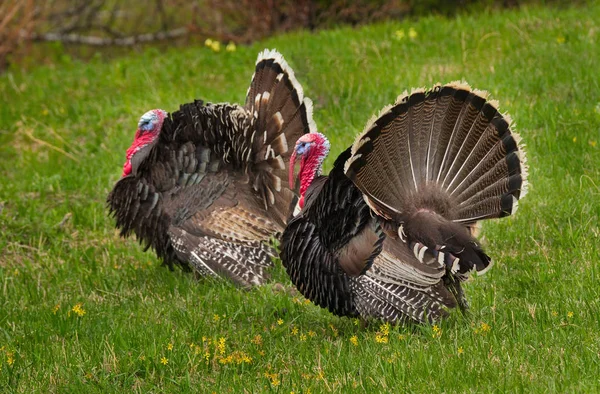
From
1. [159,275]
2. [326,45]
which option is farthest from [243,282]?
[326,45]

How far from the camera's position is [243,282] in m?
6.41

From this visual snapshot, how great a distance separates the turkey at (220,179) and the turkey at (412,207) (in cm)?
134

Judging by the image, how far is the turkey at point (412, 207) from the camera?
4.84 meters

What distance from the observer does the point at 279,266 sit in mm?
6746

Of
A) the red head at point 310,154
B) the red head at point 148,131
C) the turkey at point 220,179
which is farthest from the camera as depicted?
the red head at point 148,131

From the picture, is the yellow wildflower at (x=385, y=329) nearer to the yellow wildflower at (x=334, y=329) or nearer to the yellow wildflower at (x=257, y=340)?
the yellow wildflower at (x=334, y=329)

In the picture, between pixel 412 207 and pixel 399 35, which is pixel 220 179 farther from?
pixel 399 35

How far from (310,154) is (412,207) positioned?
0.75 meters

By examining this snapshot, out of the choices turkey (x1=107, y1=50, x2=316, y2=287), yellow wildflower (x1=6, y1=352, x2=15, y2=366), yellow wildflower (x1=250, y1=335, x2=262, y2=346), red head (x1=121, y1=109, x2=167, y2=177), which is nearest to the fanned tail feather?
yellow wildflower (x1=250, y1=335, x2=262, y2=346)

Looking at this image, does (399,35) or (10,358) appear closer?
(10,358)

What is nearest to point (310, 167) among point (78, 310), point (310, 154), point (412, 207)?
point (310, 154)

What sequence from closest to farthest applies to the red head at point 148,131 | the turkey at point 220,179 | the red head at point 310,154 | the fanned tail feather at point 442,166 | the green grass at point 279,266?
1. the green grass at point 279,266
2. the fanned tail feather at point 442,166
3. the red head at point 310,154
4. the turkey at point 220,179
5. the red head at point 148,131

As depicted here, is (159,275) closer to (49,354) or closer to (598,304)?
(49,354)

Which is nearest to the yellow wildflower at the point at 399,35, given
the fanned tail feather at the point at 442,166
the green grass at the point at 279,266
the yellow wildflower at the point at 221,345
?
the green grass at the point at 279,266
